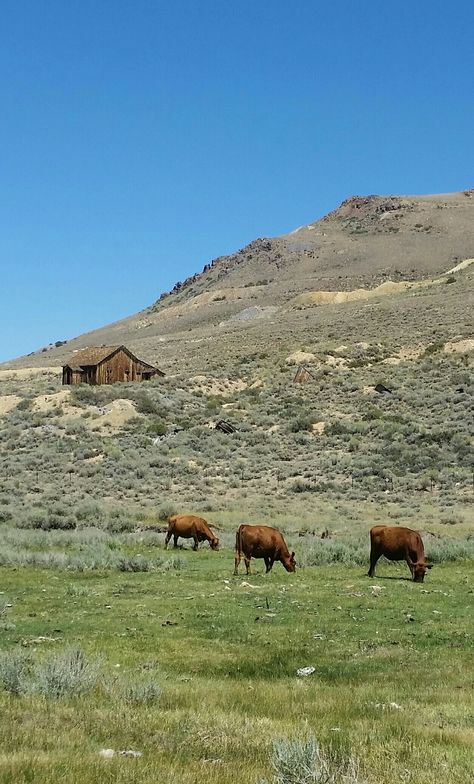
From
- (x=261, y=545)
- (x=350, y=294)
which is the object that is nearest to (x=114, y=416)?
(x=261, y=545)

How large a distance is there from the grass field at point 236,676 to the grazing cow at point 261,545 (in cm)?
90

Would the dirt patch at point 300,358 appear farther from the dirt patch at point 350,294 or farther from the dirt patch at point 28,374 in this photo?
the dirt patch at point 350,294

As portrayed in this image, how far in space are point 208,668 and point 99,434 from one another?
137ft

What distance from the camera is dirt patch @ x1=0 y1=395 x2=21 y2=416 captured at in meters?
58.1

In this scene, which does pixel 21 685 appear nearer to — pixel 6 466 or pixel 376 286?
pixel 6 466

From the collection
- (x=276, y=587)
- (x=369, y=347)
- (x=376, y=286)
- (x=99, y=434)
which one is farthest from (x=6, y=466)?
(x=376, y=286)

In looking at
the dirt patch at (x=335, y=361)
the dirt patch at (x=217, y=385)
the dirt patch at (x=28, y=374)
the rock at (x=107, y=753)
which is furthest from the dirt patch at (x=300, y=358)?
the rock at (x=107, y=753)

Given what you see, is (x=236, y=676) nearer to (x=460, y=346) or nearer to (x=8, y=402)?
(x=8, y=402)

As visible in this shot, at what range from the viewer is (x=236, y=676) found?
9.26m

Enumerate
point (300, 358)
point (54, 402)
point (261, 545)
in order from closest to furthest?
1. point (261, 545)
2. point (54, 402)
3. point (300, 358)

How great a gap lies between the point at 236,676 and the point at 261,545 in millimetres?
8953

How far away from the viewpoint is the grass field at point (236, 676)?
555 cm

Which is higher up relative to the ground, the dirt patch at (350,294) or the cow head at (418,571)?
the dirt patch at (350,294)

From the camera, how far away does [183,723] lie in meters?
6.63
